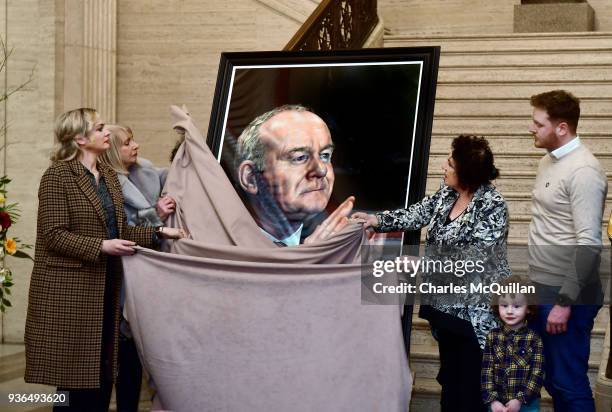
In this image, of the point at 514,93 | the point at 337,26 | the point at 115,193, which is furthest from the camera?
the point at 514,93

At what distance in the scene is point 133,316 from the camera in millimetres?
5480

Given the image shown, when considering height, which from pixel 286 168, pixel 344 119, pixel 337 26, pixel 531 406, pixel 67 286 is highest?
pixel 337 26

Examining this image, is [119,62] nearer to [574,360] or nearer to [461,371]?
[461,371]

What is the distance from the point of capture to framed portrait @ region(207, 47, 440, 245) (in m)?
5.87

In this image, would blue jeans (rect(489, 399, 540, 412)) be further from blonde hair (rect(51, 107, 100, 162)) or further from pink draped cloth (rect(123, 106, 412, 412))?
blonde hair (rect(51, 107, 100, 162))

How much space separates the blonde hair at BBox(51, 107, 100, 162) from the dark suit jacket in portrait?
0.10 meters

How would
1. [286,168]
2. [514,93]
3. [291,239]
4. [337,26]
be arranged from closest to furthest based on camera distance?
1. [291,239]
2. [286,168]
3. [337,26]
4. [514,93]

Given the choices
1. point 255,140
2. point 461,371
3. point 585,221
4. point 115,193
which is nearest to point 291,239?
point 255,140

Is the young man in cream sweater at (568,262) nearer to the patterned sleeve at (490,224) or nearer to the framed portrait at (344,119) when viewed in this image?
the patterned sleeve at (490,224)

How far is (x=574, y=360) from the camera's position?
16.8ft

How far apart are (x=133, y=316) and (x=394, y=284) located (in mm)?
1375

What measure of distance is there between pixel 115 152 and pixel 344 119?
1339 mm

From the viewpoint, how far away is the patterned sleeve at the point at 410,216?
5547mm

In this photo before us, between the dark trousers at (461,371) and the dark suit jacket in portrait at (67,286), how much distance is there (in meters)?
1.80
